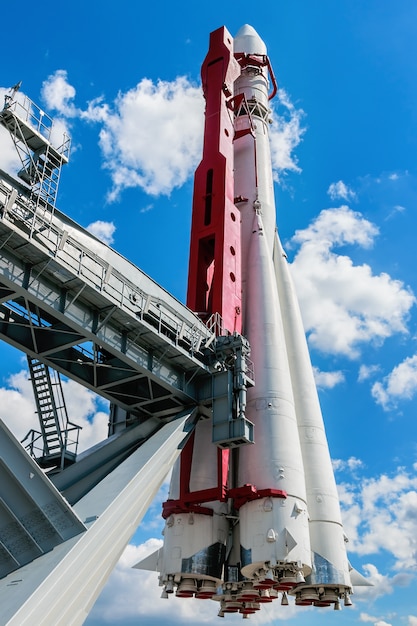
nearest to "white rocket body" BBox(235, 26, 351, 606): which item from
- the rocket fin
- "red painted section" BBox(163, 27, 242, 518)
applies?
"red painted section" BBox(163, 27, 242, 518)

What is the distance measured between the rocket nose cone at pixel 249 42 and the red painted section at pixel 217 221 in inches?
253

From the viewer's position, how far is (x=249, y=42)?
3675 cm

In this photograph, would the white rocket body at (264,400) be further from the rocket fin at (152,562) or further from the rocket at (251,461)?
the rocket fin at (152,562)

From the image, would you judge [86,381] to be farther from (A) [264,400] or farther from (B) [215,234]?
(B) [215,234]

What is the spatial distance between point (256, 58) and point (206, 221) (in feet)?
47.6

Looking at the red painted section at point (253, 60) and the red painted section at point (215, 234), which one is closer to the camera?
the red painted section at point (215, 234)

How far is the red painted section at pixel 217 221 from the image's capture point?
2480 centimetres

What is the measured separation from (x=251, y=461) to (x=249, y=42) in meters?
25.8

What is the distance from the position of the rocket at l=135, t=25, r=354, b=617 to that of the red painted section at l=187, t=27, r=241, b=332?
56 mm

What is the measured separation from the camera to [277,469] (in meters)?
21.4

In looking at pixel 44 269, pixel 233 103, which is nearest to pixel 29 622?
pixel 44 269

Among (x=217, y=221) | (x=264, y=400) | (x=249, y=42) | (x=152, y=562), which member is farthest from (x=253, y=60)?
(x=152, y=562)

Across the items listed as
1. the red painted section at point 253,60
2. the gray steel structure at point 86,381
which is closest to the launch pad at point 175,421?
the gray steel structure at point 86,381

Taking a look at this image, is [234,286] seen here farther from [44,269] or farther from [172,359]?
[44,269]
